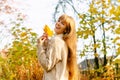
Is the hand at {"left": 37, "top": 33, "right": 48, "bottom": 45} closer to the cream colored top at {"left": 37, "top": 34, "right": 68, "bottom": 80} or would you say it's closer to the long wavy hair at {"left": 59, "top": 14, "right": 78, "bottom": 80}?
the cream colored top at {"left": 37, "top": 34, "right": 68, "bottom": 80}

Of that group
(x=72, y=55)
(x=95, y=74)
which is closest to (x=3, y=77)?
(x=95, y=74)

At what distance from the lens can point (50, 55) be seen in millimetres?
3910

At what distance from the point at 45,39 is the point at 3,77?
349 centimetres

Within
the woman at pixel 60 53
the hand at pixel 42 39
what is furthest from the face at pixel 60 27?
the hand at pixel 42 39

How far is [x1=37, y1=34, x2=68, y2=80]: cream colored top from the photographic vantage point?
3.88 meters

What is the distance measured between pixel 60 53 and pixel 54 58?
94mm

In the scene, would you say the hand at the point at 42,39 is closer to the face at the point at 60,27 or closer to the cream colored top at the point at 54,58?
the cream colored top at the point at 54,58

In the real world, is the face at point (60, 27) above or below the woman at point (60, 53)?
above

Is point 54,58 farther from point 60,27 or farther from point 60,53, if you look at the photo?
point 60,27

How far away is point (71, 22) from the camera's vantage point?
4.02 m

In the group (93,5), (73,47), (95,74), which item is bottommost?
(95,74)

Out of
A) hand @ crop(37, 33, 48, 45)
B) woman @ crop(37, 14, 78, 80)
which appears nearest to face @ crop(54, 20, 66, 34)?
woman @ crop(37, 14, 78, 80)

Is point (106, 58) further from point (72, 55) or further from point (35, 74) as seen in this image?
point (72, 55)

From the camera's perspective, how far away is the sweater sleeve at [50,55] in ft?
12.7
